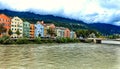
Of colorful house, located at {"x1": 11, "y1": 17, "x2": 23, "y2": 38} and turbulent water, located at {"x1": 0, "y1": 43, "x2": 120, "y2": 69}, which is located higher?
colorful house, located at {"x1": 11, "y1": 17, "x2": 23, "y2": 38}

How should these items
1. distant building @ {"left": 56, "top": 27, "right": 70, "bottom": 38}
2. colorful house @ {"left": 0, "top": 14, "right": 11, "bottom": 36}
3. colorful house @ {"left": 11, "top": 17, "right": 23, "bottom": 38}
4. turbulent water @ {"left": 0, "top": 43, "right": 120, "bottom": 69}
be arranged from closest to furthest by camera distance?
turbulent water @ {"left": 0, "top": 43, "right": 120, "bottom": 69} → colorful house @ {"left": 0, "top": 14, "right": 11, "bottom": 36} → colorful house @ {"left": 11, "top": 17, "right": 23, "bottom": 38} → distant building @ {"left": 56, "top": 27, "right": 70, "bottom": 38}

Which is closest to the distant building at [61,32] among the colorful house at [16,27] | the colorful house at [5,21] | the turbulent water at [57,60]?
the colorful house at [16,27]

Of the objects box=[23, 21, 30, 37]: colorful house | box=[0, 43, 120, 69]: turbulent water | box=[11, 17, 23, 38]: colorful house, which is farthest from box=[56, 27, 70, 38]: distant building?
box=[0, 43, 120, 69]: turbulent water

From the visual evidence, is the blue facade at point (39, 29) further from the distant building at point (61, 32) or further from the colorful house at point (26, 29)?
the distant building at point (61, 32)

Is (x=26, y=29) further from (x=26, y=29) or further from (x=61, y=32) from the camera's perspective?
(x=61, y=32)

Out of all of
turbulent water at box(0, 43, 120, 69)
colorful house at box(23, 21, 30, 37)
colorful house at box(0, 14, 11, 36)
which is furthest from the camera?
colorful house at box(23, 21, 30, 37)

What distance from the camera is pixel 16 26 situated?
12675cm

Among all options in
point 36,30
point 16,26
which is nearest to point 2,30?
point 16,26

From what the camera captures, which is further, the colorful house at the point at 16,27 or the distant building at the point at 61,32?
Result: the distant building at the point at 61,32

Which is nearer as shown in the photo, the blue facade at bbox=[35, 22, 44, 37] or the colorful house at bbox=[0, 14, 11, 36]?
the colorful house at bbox=[0, 14, 11, 36]

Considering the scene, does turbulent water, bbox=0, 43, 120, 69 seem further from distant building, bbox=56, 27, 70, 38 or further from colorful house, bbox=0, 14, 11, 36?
distant building, bbox=56, 27, 70, 38

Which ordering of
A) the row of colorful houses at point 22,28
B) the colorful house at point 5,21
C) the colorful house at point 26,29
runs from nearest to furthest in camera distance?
the colorful house at point 5,21 → the row of colorful houses at point 22,28 → the colorful house at point 26,29

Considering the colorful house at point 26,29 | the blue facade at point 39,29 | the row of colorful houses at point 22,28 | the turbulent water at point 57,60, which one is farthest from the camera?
the blue facade at point 39,29

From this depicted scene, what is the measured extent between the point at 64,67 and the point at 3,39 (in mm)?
60385
